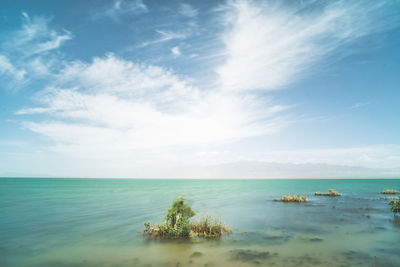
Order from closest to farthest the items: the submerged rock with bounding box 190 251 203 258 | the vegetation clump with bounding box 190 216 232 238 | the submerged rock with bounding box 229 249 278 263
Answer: the submerged rock with bounding box 229 249 278 263 → the submerged rock with bounding box 190 251 203 258 → the vegetation clump with bounding box 190 216 232 238

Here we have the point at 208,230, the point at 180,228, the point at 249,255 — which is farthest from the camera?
the point at 208,230

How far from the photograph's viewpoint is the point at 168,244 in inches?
577

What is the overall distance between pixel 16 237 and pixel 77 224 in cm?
554

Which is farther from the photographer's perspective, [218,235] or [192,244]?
[218,235]

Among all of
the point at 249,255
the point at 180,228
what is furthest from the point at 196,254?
the point at 180,228

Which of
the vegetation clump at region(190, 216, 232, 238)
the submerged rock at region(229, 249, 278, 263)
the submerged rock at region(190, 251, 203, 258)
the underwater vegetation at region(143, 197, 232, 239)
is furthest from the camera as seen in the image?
the vegetation clump at region(190, 216, 232, 238)

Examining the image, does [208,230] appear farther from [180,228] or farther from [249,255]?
[249,255]

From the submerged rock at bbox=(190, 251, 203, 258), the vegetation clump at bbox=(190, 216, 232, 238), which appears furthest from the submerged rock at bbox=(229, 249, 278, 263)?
the vegetation clump at bbox=(190, 216, 232, 238)

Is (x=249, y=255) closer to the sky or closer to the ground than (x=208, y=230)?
closer to the ground

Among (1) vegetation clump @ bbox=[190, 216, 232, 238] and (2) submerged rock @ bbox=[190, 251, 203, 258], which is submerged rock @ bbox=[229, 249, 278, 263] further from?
(1) vegetation clump @ bbox=[190, 216, 232, 238]

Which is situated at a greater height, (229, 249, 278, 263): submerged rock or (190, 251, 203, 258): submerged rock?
(190, 251, 203, 258): submerged rock

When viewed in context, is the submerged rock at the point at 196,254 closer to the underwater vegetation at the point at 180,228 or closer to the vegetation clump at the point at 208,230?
the underwater vegetation at the point at 180,228

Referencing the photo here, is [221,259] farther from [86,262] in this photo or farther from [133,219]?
[133,219]

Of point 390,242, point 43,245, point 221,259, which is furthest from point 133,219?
point 390,242
